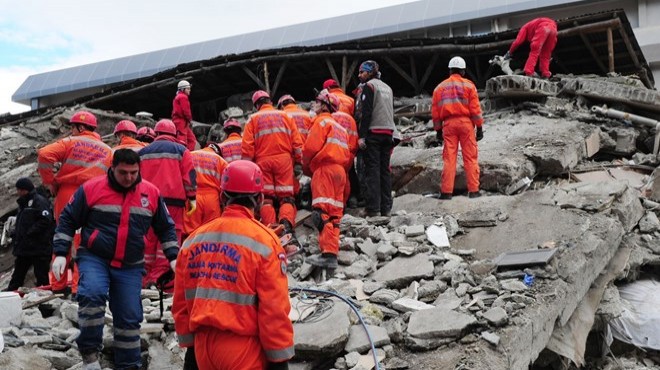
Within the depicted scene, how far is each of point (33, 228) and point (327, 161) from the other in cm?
379

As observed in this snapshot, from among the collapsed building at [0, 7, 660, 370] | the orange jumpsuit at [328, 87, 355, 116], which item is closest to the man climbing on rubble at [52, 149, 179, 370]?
the collapsed building at [0, 7, 660, 370]

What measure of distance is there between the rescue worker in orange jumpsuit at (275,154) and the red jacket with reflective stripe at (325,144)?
58cm

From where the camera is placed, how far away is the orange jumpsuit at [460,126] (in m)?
6.58

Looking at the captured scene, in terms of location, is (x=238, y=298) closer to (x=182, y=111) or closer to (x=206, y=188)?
(x=206, y=188)

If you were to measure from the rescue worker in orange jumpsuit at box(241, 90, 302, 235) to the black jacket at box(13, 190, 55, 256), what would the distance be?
105 inches

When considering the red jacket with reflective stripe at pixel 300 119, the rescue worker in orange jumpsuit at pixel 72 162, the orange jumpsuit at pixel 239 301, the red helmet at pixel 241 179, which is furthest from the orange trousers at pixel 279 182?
the orange jumpsuit at pixel 239 301

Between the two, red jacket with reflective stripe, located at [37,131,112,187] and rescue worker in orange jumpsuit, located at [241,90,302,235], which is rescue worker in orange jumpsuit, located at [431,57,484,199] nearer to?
rescue worker in orange jumpsuit, located at [241,90,302,235]

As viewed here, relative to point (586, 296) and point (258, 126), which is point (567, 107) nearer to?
point (586, 296)

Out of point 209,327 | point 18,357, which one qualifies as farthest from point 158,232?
point 209,327

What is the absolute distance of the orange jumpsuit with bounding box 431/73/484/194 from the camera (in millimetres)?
6582

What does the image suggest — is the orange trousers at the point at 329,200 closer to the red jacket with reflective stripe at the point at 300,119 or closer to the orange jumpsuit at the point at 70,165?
the red jacket with reflective stripe at the point at 300,119

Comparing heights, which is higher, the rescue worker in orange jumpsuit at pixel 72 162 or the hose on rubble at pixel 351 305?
the rescue worker in orange jumpsuit at pixel 72 162

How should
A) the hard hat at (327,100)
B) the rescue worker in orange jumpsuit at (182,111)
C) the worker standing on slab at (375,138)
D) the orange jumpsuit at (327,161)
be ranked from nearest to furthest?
the orange jumpsuit at (327,161), the hard hat at (327,100), the worker standing on slab at (375,138), the rescue worker in orange jumpsuit at (182,111)

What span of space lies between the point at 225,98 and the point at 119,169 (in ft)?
36.8
